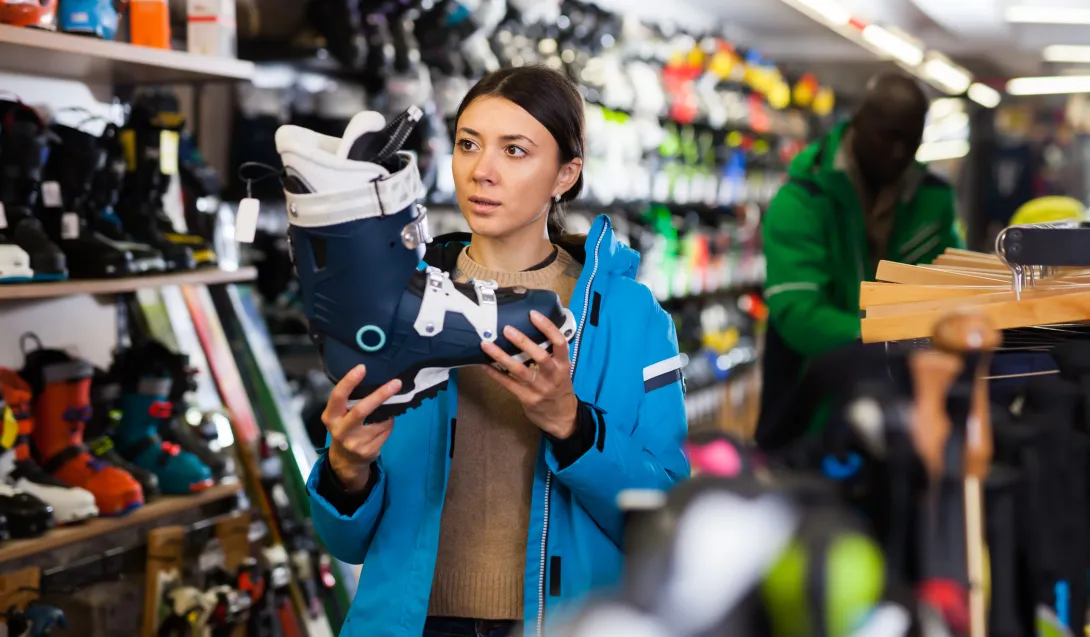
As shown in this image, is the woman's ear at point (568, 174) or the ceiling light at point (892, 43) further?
the ceiling light at point (892, 43)

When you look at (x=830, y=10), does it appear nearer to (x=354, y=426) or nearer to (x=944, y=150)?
(x=354, y=426)

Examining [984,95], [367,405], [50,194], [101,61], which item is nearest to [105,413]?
[50,194]

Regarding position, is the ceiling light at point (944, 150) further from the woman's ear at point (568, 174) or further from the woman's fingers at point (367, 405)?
the woman's fingers at point (367, 405)

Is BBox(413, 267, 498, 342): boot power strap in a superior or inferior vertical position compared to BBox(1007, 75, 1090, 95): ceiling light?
inferior

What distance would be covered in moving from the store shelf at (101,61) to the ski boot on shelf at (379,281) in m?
1.18

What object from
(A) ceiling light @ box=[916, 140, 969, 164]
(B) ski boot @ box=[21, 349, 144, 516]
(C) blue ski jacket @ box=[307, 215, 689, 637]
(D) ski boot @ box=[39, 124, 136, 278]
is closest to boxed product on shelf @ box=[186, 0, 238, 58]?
(D) ski boot @ box=[39, 124, 136, 278]

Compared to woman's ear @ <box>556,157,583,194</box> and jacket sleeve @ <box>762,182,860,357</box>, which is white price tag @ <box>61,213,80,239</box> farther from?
jacket sleeve @ <box>762,182,860,357</box>

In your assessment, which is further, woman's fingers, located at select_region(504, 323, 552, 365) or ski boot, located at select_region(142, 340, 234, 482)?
ski boot, located at select_region(142, 340, 234, 482)

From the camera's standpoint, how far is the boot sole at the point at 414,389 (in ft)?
4.18

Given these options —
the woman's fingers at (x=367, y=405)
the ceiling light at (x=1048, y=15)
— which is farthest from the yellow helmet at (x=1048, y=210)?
the ceiling light at (x=1048, y=15)

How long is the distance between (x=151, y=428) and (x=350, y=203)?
1.74 metres

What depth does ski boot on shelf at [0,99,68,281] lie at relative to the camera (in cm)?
228

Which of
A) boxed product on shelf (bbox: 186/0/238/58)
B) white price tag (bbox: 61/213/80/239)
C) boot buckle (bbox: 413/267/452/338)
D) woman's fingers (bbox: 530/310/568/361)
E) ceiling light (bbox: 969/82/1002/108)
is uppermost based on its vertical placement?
ceiling light (bbox: 969/82/1002/108)

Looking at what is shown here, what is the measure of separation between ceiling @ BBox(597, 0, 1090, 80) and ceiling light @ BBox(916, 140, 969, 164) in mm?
845
